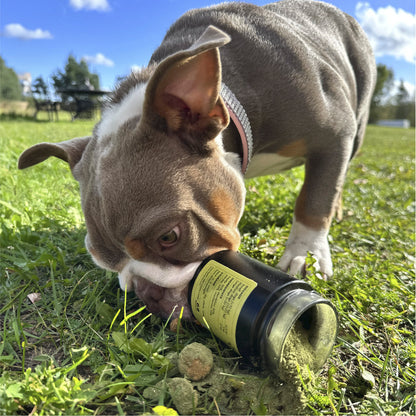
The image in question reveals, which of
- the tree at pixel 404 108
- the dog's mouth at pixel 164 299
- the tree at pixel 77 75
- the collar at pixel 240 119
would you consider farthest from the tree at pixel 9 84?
the tree at pixel 404 108

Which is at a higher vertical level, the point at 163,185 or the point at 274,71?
the point at 274,71

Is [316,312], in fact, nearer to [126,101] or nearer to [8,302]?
[126,101]

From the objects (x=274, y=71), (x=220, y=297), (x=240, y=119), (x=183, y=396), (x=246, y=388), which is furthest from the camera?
(x=274, y=71)

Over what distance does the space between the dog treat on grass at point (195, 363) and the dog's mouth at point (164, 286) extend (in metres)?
0.31

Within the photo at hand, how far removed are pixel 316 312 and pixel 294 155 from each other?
1.48 metres

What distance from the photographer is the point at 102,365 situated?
1.77m

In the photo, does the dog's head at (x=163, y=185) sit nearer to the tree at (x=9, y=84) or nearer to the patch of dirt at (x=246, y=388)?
the patch of dirt at (x=246, y=388)

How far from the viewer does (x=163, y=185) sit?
195cm

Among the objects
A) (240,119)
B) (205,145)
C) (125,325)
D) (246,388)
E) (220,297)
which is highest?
(240,119)

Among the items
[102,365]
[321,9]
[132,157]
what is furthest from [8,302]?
[321,9]

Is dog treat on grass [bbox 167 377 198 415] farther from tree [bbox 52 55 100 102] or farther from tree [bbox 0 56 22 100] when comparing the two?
tree [bbox 0 56 22 100]

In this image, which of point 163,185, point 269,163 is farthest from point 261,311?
point 269,163

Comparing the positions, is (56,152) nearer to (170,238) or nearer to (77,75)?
(170,238)

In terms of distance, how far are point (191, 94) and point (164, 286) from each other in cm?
94
